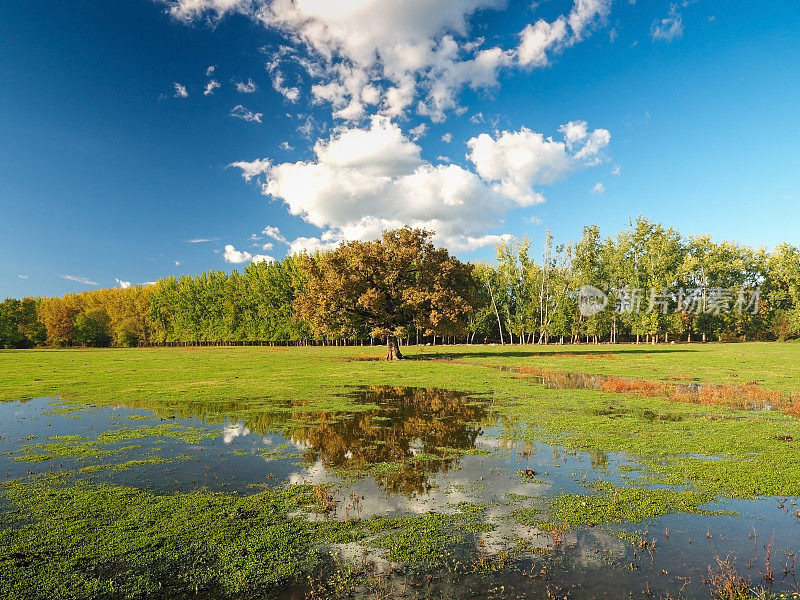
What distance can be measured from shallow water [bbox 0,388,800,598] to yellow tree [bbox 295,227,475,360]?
2942 cm

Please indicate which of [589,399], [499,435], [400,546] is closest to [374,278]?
[589,399]

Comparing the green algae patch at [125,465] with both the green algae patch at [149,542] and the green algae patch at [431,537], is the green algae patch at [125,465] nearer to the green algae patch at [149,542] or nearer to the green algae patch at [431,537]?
the green algae patch at [149,542]

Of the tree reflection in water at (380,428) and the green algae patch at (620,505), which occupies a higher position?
the tree reflection in water at (380,428)

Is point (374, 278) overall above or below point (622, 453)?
above

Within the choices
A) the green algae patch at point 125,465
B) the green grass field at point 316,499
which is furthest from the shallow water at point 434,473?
the green grass field at point 316,499

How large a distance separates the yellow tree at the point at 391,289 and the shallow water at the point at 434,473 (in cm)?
2942

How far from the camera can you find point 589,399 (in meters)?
25.2

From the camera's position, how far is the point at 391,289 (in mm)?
55781

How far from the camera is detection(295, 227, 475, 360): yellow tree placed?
53.0 meters

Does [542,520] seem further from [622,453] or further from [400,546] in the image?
[622,453]

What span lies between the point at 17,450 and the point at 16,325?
15249 cm

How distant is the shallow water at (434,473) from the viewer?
25.9 ft

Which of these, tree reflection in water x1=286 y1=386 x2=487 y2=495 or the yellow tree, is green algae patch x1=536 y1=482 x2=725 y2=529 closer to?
tree reflection in water x1=286 y1=386 x2=487 y2=495

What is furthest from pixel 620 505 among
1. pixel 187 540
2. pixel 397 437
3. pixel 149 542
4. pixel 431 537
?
pixel 149 542
